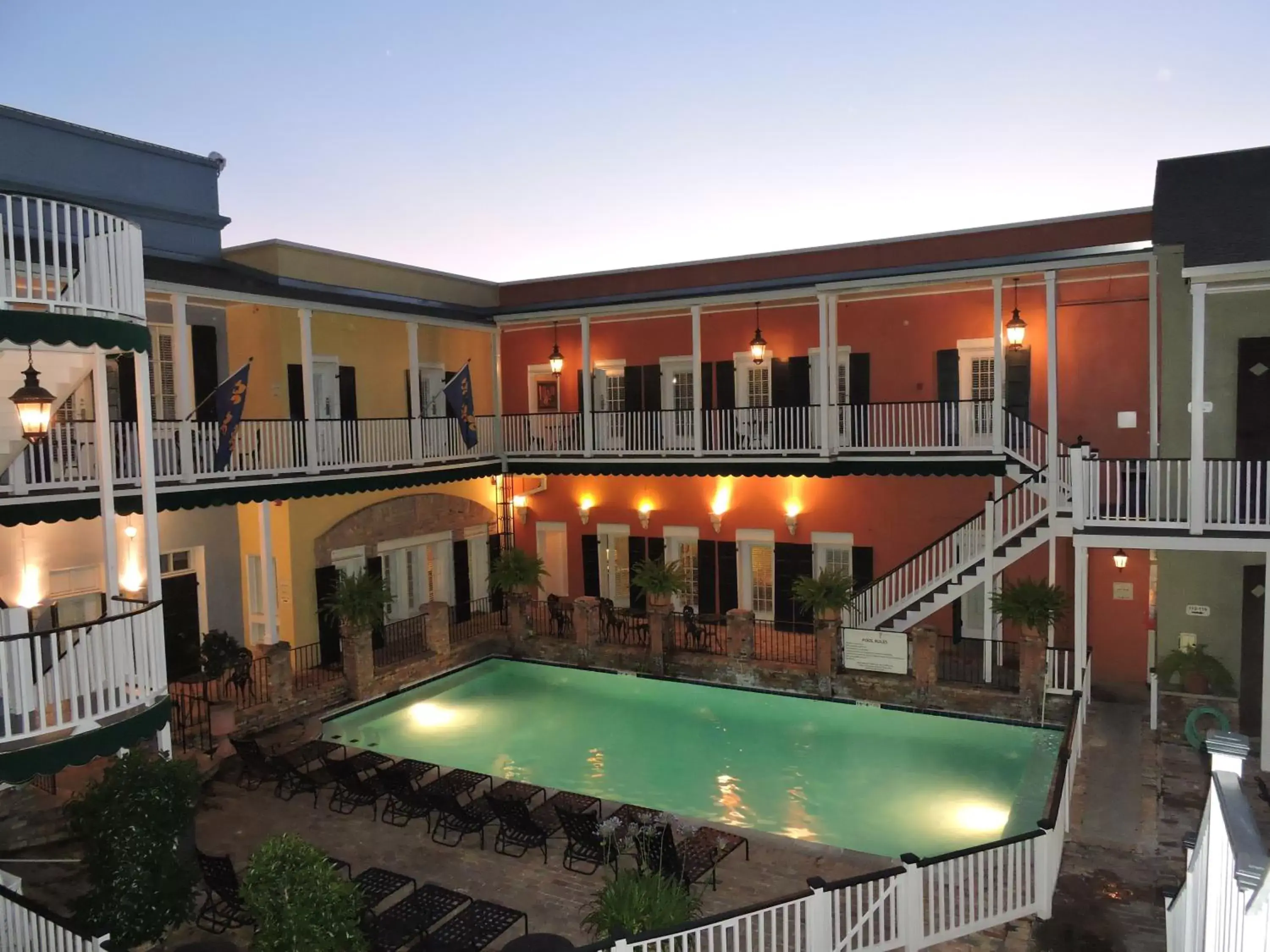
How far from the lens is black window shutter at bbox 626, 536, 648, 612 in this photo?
19844mm

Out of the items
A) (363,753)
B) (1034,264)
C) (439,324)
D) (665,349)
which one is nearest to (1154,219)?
(1034,264)

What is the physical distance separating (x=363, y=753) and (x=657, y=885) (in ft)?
20.7

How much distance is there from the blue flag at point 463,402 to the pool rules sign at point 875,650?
27.3ft

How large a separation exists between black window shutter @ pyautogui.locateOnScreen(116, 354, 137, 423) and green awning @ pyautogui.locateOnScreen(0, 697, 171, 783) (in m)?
7.74

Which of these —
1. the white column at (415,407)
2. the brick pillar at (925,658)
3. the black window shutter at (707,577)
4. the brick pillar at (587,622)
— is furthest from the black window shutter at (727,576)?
the white column at (415,407)

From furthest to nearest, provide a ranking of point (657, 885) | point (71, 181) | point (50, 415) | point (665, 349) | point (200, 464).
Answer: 1. point (665, 349)
2. point (71, 181)
3. point (200, 464)
4. point (50, 415)
5. point (657, 885)

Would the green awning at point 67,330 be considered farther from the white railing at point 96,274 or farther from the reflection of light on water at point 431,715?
the reflection of light on water at point 431,715

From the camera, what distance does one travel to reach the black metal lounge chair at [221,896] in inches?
321

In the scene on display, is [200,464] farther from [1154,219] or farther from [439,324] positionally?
[1154,219]

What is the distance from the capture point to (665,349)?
19.7 m

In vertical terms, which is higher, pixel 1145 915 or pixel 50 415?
pixel 50 415

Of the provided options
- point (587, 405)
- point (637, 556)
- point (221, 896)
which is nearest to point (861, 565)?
Result: point (637, 556)

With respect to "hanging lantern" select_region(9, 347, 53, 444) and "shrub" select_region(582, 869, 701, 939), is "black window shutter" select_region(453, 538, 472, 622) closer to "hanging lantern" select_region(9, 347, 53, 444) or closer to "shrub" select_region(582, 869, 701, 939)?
"hanging lantern" select_region(9, 347, 53, 444)

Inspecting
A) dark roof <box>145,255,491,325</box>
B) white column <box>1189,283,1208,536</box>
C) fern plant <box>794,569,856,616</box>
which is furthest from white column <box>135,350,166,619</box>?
white column <box>1189,283,1208,536</box>
